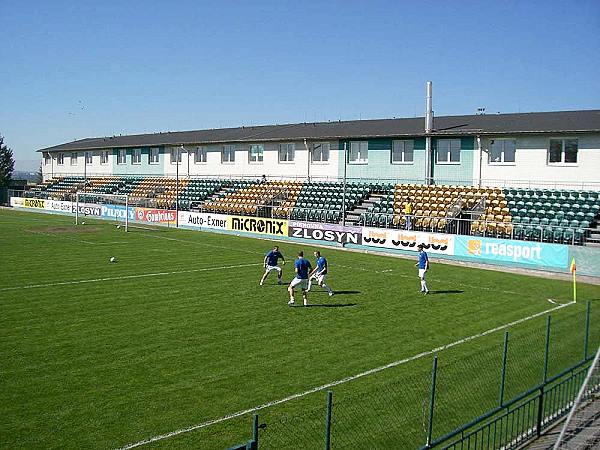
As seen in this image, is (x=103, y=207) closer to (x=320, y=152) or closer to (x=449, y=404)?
(x=320, y=152)

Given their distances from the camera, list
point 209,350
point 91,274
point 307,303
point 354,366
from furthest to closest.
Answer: point 91,274
point 307,303
point 209,350
point 354,366

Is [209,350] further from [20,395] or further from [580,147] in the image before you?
[580,147]

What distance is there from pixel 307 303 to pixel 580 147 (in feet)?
75.6

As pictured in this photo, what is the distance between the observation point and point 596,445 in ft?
30.6

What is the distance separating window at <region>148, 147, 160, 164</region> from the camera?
68.0 m

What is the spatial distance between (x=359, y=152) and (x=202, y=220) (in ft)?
43.6

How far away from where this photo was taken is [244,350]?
15.9m

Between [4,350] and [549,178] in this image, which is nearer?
[4,350]

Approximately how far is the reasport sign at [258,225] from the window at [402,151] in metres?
9.67

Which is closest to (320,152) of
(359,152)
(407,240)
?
(359,152)

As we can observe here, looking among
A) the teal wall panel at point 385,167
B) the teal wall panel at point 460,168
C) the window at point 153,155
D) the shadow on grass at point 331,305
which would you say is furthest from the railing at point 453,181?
the shadow on grass at point 331,305

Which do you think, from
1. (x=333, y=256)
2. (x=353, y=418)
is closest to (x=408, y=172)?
(x=333, y=256)

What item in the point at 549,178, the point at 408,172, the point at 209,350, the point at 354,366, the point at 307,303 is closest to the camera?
the point at 354,366

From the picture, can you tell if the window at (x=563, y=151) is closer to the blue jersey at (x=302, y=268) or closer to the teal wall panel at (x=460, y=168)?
the teal wall panel at (x=460, y=168)
